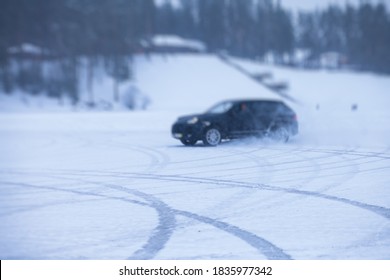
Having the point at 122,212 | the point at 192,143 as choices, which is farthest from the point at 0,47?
the point at 122,212

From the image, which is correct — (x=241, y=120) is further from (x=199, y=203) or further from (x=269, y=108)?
(x=199, y=203)

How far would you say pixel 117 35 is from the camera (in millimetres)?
53969

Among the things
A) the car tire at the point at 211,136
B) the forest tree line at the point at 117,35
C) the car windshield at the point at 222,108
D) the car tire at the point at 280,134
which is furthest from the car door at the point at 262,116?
→ the forest tree line at the point at 117,35

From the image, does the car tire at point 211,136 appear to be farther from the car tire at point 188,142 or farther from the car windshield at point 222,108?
the car windshield at point 222,108

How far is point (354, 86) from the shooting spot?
4847 centimetres

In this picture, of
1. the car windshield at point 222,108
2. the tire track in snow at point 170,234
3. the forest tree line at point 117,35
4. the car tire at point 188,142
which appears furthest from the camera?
the forest tree line at point 117,35

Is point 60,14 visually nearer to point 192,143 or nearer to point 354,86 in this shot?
point 354,86

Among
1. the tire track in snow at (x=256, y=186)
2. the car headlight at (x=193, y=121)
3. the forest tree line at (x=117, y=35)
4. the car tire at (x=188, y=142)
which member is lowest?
the car tire at (x=188, y=142)

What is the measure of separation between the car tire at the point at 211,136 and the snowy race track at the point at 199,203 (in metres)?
1.04

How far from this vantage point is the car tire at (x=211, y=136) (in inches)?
575

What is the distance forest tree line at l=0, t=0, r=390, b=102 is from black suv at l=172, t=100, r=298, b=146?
34.2ft

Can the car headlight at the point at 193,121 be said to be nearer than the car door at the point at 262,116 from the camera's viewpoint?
Yes

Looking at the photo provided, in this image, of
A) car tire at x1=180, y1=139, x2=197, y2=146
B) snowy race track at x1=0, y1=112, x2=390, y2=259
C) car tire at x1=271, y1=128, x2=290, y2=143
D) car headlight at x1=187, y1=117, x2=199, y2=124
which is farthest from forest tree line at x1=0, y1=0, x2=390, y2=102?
snowy race track at x1=0, y1=112, x2=390, y2=259

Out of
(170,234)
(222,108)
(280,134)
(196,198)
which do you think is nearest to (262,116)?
(280,134)
